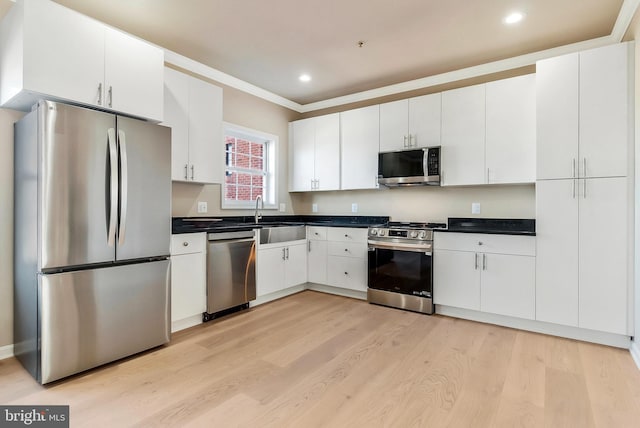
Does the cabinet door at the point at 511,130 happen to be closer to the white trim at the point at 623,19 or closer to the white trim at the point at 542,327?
the white trim at the point at 623,19

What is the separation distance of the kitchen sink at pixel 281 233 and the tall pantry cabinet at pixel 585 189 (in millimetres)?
2595

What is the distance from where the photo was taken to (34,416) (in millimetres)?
1791

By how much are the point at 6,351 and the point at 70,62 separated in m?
2.15

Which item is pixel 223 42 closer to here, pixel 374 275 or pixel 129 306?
pixel 129 306

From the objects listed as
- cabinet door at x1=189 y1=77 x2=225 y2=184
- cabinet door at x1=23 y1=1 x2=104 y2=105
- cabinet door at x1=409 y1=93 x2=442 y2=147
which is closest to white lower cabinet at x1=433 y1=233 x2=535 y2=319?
cabinet door at x1=409 y1=93 x2=442 y2=147

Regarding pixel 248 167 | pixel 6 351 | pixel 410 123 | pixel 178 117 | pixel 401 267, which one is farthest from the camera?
pixel 248 167

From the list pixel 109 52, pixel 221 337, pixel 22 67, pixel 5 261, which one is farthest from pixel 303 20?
pixel 5 261

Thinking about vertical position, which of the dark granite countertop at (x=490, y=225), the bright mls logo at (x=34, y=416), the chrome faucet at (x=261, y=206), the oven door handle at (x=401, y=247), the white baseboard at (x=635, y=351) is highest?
the chrome faucet at (x=261, y=206)

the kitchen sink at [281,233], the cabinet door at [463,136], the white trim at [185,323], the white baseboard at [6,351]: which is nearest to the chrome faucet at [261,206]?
the kitchen sink at [281,233]

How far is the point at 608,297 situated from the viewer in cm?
269

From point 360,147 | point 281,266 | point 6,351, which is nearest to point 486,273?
point 360,147

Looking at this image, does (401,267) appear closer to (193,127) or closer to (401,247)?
(401,247)

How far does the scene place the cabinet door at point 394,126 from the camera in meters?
3.93

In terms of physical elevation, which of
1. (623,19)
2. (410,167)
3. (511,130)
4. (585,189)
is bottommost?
(585,189)
